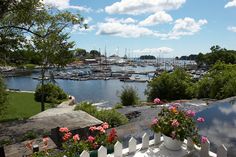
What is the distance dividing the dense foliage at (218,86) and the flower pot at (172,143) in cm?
1798

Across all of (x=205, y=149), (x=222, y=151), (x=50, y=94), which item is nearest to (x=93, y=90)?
(x=50, y=94)

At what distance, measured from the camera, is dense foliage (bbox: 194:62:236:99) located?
73.6 feet

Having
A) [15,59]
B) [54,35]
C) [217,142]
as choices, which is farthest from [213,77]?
[217,142]

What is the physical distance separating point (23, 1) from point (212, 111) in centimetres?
1172

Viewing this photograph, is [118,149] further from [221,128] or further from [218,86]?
[218,86]

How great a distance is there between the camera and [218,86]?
84.4 ft

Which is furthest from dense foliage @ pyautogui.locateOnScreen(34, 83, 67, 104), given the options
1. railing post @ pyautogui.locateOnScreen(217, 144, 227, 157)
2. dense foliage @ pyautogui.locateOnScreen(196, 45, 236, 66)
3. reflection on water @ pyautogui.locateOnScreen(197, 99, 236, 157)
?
dense foliage @ pyautogui.locateOnScreen(196, 45, 236, 66)

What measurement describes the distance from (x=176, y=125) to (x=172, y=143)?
35 cm

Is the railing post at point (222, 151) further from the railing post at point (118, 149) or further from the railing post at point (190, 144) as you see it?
the railing post at point (118, 149)

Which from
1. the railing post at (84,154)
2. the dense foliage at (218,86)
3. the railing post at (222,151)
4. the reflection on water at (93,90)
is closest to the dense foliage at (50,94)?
the reflection on water at (93,90)

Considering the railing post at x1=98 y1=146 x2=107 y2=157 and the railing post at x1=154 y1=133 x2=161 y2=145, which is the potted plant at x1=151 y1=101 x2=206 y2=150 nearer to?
the railing post at x1=154 y1=133 x2=161 y2=145

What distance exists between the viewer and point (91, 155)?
171 inches

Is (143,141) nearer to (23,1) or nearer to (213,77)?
(23,1)

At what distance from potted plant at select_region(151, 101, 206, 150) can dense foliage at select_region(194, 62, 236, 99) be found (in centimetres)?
1788
